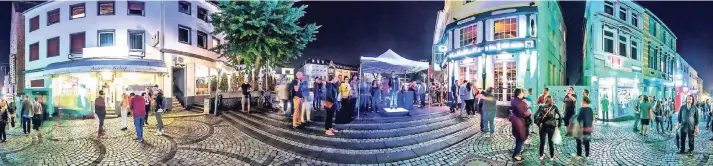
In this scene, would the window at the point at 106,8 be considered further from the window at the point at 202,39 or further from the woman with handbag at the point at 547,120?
the woman with handbag at the point at 547,120

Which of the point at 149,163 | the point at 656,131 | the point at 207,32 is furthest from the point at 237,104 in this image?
the point at 656,131

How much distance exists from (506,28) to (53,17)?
2612cm

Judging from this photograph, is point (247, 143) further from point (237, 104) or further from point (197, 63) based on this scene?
point (197, 63)

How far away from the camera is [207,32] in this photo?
18672 mm

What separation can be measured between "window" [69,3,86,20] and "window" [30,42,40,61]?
3.87 metres

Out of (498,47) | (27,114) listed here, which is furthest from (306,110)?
(498,47)

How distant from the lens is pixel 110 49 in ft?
47.9

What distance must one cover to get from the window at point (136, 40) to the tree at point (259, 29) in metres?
4.09

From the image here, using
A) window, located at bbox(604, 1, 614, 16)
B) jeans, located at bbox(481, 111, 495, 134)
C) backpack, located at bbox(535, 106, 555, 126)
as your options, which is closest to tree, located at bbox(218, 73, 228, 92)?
jeans, located at bbox(481, 111, 495, 134)

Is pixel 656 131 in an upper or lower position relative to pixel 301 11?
lower

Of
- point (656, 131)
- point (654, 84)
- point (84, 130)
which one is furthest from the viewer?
point (654, 84)

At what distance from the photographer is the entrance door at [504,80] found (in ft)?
44.7

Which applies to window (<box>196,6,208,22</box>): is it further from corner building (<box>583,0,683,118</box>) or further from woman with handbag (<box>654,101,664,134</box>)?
woman with handbag (<box>654,101,664,134</box>)

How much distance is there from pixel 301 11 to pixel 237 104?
6.55m
